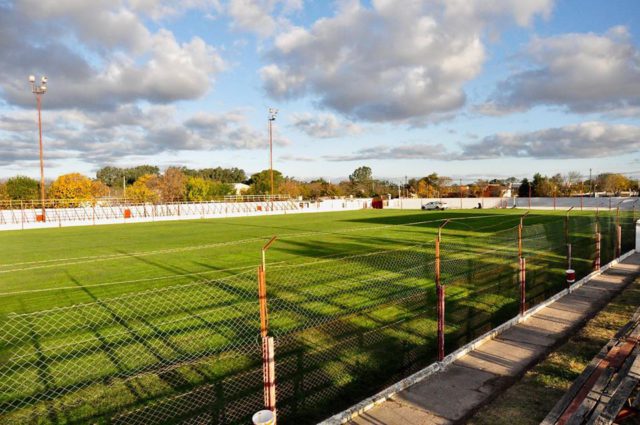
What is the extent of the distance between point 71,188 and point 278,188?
3941 centimetres

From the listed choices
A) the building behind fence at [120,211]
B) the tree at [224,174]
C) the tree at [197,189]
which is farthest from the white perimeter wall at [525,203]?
the tree at [224,174]

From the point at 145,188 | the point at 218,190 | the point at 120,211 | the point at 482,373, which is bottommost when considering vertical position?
the point at 482,373

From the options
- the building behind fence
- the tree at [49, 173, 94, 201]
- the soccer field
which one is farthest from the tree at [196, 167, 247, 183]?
the soccer field

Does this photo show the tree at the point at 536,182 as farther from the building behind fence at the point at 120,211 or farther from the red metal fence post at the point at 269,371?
the red metal fence post at the point at 269,371

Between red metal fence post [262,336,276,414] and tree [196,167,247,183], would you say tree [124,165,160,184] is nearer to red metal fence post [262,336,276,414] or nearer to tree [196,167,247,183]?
tree [196,167,247,183]

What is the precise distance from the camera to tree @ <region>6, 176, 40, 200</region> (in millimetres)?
61812

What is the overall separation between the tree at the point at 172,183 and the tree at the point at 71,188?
44.2ft

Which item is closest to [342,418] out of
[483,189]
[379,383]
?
[379,383]

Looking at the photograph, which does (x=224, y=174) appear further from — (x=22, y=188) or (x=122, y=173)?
(x=22, y=188)

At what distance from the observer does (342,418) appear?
457cm

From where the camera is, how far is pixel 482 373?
574 cm

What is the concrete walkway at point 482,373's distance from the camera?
4.73 meters

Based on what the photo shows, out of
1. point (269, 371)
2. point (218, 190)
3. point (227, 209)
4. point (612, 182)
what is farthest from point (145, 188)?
point (612, 182)

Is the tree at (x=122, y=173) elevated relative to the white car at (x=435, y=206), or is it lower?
elevated
